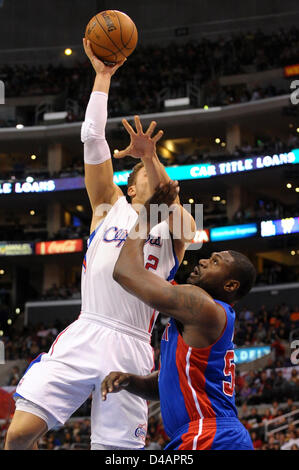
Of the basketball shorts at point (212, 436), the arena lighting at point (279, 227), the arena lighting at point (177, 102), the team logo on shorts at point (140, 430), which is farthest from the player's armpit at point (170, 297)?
the arena lighting at point (177, 102)

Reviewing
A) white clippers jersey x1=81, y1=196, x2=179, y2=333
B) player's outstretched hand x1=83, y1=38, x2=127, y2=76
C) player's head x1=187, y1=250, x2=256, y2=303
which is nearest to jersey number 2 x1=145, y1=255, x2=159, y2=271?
white clippers jersey x1=81, y1=196, x2=179, y2=333

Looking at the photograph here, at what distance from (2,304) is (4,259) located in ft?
8.23

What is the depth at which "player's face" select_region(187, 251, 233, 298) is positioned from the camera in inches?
148

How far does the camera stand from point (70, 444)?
15.4 m

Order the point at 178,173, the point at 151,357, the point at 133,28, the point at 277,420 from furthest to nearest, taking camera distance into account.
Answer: the point at 178,173, the point at 277,420, the point at 133,28, the point at 151,357

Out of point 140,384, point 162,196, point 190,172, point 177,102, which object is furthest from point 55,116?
point 162,196

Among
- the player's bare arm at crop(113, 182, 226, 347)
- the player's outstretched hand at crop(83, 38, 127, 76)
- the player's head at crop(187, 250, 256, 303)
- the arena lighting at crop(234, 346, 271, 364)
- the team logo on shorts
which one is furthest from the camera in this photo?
the arena lighting at crop(234, 346, 271, 364)

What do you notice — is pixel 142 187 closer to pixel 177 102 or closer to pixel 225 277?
pixel 225 277

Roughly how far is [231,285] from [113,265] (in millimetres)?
948

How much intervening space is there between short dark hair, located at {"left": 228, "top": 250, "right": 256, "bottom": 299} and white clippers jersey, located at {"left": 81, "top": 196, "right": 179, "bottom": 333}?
2.68ft

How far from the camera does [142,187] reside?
4.69 metres

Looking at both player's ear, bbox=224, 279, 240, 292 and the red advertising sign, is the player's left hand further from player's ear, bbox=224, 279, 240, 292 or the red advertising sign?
the red advertising sign

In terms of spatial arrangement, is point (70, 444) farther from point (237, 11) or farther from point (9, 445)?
point (237, 11)

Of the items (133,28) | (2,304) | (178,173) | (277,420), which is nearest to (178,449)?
(133,28)
